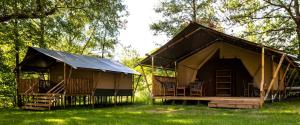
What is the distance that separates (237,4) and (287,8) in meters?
2.65

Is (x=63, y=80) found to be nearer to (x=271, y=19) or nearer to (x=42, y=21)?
(x=42, y=21)

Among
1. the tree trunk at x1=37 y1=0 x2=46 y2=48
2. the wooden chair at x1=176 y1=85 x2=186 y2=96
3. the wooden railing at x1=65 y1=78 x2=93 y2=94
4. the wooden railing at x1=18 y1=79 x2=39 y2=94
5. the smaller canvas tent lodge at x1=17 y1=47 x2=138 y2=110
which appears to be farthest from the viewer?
the wooden chair at x1=176 y1=85 x2=186 y2=96

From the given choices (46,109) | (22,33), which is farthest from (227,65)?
(22,33)

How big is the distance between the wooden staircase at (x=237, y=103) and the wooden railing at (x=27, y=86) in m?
8.42

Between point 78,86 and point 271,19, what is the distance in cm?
1171

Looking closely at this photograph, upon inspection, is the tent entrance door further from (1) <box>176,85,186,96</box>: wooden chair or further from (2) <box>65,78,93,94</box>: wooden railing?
(2) <box>65,78,93,94</box>: wooden railing

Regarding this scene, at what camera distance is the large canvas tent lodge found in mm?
17906

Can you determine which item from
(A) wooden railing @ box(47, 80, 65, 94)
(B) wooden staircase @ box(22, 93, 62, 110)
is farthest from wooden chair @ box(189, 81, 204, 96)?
(B) wooden staircase @ box(22, 93, 62, 110)

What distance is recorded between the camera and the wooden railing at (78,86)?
17755 millimetres

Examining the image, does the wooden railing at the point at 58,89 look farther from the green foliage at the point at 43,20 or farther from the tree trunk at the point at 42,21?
the tree trunk at the point at 42,21

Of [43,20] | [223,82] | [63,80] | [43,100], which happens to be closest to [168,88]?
[223,82]

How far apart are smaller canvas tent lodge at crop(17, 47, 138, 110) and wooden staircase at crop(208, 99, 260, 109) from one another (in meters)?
6.32

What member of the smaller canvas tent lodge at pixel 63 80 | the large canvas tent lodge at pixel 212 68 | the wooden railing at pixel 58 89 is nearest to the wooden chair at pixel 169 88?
the large canvas tent lodge at pixel 212 68

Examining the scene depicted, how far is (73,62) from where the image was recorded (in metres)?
17.7
